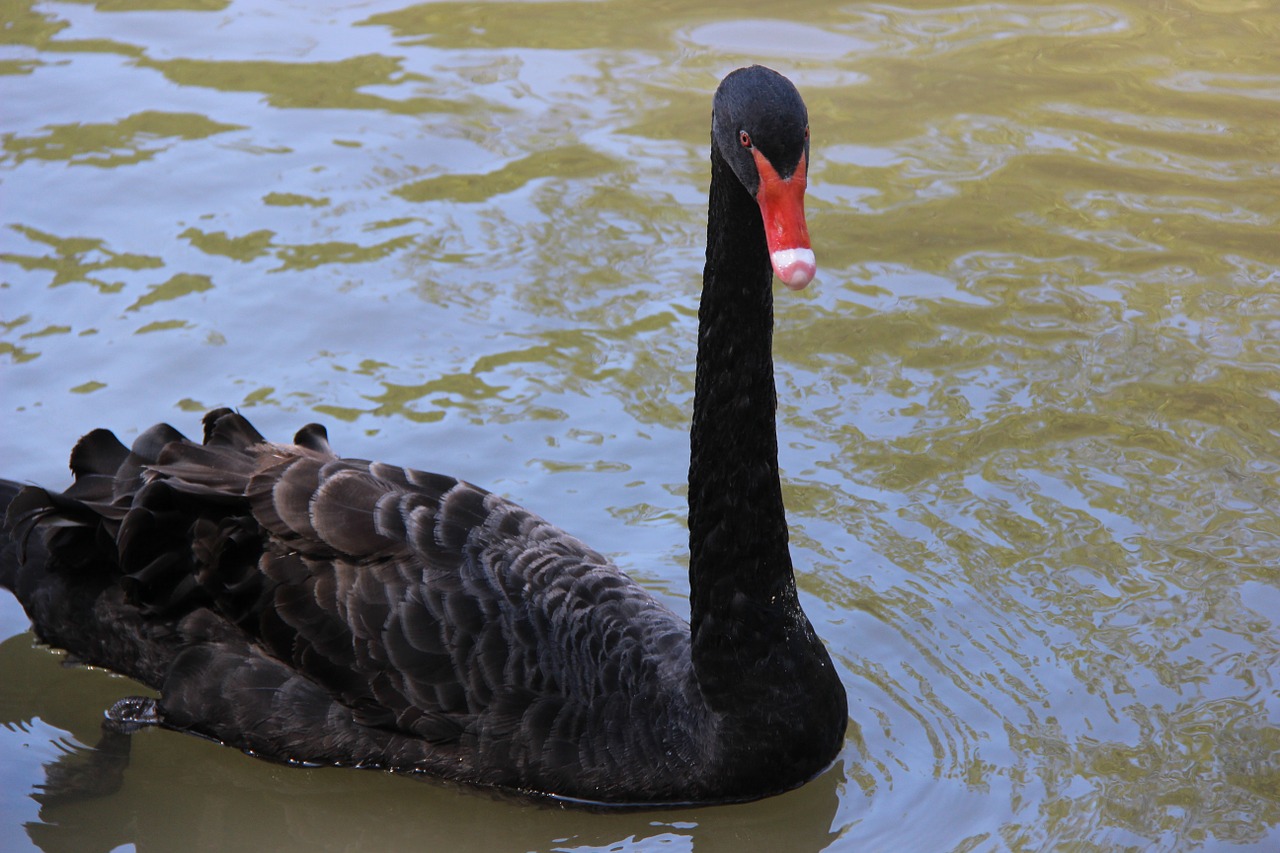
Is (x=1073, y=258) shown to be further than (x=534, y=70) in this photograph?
No

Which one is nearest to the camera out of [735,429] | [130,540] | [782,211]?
[782,211]

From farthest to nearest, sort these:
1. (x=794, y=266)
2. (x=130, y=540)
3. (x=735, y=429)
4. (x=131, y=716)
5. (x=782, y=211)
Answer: (x=131, y=716) < (x=130, y=540) < (x=735, y=429) < (x=782, y=211) < (x=794, y=266)

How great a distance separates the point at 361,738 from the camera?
4.95 meters

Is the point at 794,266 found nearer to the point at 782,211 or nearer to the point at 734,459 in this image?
the point at 782,211

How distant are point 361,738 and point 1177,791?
2.51 meters

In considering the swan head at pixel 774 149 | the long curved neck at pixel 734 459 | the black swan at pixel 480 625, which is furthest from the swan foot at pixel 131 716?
the swan head at pixel 774 149

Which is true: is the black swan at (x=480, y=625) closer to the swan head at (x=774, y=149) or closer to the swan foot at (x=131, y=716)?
the swan foot at (x=131, y=716)

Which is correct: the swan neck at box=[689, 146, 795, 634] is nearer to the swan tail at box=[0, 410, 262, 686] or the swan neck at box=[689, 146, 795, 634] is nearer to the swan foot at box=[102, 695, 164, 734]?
the swan tail at box=[0, 410, 262, 686]

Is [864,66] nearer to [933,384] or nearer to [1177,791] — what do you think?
[933,384]

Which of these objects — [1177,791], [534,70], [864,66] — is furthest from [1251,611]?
[534,70]

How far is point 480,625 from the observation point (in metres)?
4.81

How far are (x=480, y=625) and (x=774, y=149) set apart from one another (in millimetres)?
1742

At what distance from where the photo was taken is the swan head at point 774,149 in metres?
3.98

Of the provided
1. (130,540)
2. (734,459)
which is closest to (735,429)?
(734,459)
